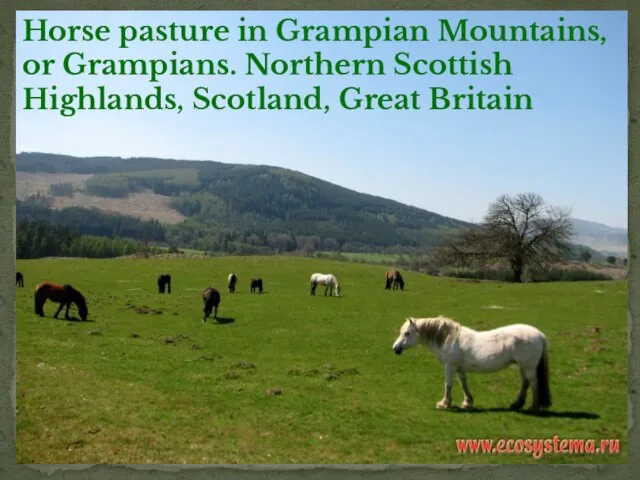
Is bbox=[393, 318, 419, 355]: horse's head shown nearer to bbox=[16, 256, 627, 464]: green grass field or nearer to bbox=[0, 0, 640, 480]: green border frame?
bbox=[16, 256, 627, 464]: green grass field

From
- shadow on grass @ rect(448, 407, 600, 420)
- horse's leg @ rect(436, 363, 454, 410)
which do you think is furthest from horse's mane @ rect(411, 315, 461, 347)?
shadow on grass @ rect(448, 407, 600, 420)

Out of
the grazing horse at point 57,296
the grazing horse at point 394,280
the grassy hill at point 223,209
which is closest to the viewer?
the grazing horse at point 57,296

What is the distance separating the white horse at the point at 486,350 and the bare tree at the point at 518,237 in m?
40.9

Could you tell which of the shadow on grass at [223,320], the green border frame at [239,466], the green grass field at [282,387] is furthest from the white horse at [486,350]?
the shadow on grass at [223,320]

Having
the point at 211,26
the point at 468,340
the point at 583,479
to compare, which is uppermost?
the point at 211,26

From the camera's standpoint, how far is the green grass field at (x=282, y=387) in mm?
11836

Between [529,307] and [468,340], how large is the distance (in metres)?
21.2

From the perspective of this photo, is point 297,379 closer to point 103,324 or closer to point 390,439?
point 390,439

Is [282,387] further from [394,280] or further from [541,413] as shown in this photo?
[394,280]

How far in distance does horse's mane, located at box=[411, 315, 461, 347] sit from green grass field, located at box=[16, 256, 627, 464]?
1.73m

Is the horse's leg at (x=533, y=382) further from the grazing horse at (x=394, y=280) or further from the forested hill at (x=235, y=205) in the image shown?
the forested hill at (x=235, y=205)

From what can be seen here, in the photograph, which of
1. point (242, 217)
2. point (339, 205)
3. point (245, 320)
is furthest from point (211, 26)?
point (339, 205)

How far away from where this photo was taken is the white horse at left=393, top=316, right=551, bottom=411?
1370 cm

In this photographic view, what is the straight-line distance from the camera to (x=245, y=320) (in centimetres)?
3123
